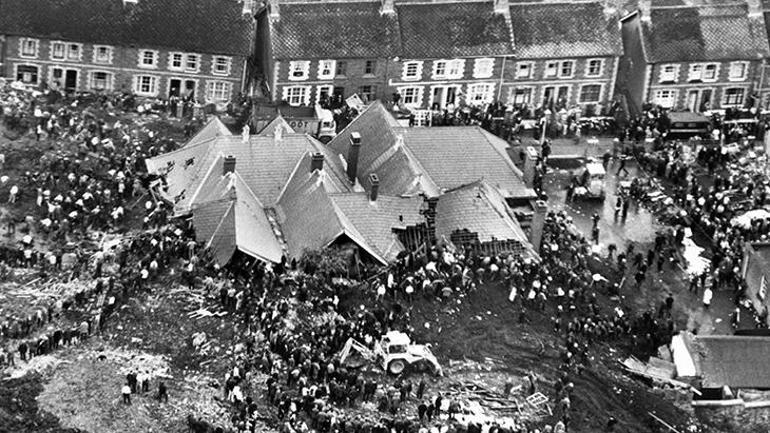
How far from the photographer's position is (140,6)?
119000 mm

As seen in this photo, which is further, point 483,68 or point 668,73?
point 668,73

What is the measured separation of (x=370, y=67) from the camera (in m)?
120

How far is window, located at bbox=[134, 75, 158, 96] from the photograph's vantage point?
119562mm

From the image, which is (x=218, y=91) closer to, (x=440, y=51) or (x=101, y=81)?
(x=101, y=81)

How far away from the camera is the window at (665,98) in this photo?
411ft

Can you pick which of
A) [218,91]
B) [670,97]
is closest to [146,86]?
[218,91]

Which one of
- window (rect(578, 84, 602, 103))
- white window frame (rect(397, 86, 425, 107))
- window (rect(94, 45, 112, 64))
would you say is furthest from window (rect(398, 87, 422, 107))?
window (rect(94, 45, 112, 64))

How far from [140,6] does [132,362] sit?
3971 cm

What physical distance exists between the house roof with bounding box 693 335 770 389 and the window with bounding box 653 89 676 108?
1405 inches

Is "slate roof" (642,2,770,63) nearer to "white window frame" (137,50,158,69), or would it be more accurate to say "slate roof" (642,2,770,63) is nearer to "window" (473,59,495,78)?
"window" (473,59,495,78)

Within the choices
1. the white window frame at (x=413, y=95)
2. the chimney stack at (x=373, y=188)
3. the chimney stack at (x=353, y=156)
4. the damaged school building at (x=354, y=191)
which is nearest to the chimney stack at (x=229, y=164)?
the damaged school building at (x=354, y=191)

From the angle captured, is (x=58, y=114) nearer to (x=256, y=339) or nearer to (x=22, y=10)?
(x=22, y=10)

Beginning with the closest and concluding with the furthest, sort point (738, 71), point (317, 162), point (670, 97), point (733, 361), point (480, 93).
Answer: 1. point (733, 361)
2. point (317, 162)
3. point (480, 93)
4. point (670, 97)
5. point (738, 71)

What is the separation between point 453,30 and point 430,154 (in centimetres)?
1779
